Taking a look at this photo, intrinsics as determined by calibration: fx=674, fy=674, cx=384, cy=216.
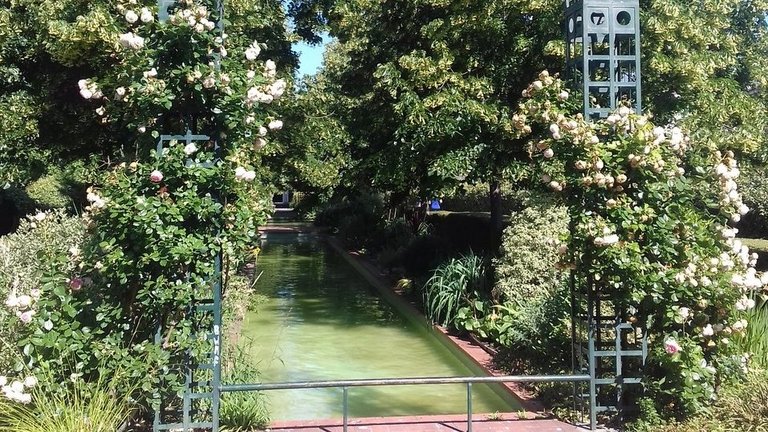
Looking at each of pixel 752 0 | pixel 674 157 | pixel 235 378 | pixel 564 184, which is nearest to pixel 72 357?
pixel 235 378

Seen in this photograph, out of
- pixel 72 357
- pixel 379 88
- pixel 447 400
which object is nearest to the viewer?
pixel 72 357

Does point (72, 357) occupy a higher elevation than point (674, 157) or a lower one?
lower

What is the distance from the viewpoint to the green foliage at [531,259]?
8.52m

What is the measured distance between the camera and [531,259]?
857 cm

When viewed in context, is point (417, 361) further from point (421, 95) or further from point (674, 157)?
point (674, 157)

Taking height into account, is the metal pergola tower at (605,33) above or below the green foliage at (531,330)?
above

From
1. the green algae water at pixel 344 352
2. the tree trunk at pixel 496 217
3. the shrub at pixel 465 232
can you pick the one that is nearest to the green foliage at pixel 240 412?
the green algae water at pixel 344 352

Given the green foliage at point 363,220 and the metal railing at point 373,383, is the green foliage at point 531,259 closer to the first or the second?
the metal railing at point 373,383

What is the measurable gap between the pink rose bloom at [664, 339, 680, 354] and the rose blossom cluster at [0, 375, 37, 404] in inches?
169

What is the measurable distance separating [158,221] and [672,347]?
369cm

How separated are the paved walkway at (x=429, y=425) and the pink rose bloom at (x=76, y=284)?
181 cm

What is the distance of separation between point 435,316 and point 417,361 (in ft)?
5.15

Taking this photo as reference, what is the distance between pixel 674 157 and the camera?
206 inches

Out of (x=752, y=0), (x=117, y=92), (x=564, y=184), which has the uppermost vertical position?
(x=752, y=0)
